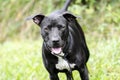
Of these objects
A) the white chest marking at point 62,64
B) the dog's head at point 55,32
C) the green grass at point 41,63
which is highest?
the dog's head at point 55,32

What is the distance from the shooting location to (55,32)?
17.2 feet

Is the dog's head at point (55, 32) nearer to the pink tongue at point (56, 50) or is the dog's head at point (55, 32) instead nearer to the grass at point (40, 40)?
the pink tongue at point (56, 50)

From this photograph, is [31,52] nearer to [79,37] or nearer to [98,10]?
[98,10]

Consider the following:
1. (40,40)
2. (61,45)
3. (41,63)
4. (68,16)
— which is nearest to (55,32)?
(61,45)

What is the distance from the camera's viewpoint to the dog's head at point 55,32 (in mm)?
5230

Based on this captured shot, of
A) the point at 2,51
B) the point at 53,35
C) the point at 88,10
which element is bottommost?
the point at 2,51

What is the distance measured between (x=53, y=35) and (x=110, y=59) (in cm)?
233

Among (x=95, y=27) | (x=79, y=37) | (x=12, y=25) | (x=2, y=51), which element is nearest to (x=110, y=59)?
(x=79, y=37)

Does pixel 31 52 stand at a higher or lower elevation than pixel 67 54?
lower

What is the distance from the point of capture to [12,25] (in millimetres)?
12078

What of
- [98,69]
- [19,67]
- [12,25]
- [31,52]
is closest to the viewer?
[98,69]

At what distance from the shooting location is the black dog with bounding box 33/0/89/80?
529 cm

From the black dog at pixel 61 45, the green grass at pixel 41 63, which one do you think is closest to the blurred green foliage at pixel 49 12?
the green grass at pixel 41 63

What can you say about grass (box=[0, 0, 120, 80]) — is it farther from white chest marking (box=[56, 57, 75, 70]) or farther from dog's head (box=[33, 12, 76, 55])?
dog's head (box=[33, 12, 76, 55])
